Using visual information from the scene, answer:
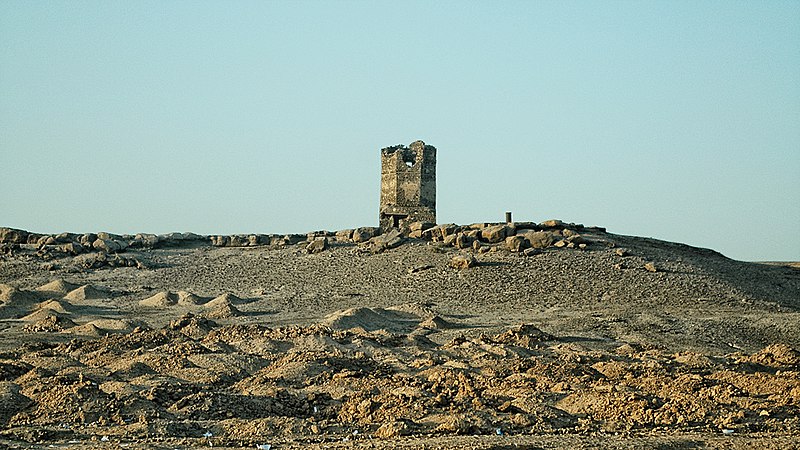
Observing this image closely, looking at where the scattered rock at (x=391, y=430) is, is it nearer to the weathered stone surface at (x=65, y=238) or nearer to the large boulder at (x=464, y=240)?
the large boulder at (x=464, y=240)

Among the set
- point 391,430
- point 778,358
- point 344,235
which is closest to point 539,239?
point 344,235

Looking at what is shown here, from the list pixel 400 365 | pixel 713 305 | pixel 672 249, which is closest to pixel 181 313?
pixel 400 365

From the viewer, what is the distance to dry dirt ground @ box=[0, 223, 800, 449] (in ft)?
27.2

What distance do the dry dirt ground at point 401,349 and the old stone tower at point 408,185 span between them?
11.5 feet

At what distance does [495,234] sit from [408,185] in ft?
16.2

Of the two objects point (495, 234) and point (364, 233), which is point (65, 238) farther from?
point (495, 234)

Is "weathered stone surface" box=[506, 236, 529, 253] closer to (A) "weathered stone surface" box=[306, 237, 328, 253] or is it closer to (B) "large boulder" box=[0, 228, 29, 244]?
(A) "weathered stone surface" box=[306, 237, 328, 253]

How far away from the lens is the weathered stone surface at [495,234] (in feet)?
64.7

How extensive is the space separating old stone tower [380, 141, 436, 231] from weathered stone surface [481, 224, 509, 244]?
4.46 meters

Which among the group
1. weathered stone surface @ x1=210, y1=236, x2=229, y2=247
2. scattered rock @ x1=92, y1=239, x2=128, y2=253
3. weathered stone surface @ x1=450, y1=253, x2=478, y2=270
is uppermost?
weathered stone surface @ x1=210, y1=236, x2=229, y2=247

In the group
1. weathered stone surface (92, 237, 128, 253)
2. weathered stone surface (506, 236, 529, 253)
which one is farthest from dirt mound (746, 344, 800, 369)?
weathered stone surface (92, 237, 128, 253)

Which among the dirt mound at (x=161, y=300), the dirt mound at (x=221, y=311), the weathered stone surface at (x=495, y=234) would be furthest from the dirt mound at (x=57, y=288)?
the weathered stone surface at (x=495, y=234)

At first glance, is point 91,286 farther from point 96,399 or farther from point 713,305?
point 713,305

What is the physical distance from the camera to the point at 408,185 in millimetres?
24266
